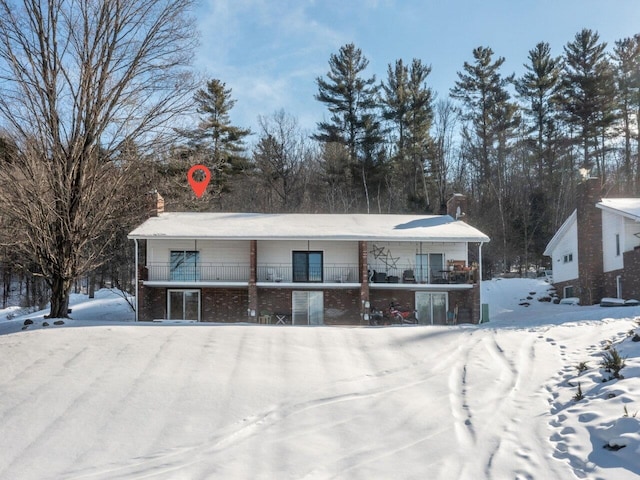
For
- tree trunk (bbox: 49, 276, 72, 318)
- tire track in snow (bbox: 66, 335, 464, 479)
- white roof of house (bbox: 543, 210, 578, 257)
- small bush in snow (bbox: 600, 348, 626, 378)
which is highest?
white roof of house (bbox: 543, 210, 578, 257)

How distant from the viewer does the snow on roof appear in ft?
72.9

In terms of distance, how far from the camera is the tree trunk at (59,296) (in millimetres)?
18422

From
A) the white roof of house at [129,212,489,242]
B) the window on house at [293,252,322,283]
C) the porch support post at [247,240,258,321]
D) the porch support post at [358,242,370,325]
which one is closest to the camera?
the porch support post at [247,240,258,321]

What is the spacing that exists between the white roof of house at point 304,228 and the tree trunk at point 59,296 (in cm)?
348

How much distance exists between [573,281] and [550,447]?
2162 centimetres

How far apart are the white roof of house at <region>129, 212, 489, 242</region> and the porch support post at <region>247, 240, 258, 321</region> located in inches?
21.2

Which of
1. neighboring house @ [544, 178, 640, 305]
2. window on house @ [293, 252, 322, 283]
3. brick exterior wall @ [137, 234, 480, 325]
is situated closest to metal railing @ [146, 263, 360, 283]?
window on house @ [293, 252, 322, 283]

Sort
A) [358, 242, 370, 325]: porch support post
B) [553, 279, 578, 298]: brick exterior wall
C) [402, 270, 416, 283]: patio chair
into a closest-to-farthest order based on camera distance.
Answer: [358, 242, 370, 325]: porch support post < [402, 270, 416, 283]: patio chair < [553, 279, 578, 298]: brick exterior wall

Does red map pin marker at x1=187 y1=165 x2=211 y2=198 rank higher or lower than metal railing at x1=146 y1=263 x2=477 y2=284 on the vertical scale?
higher

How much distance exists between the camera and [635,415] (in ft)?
22.9

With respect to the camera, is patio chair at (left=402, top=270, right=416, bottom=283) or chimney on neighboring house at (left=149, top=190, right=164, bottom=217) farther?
chimney on neighboring house at (left=149, top=190, right=164, bottom=217)

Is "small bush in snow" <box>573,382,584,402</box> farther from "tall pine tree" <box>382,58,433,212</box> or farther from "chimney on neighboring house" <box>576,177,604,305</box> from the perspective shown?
"tall pine tree" <box>382,58,433,212</box>

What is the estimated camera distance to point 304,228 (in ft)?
76.5

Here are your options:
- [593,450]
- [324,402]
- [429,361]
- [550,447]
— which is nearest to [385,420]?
[324,402]
